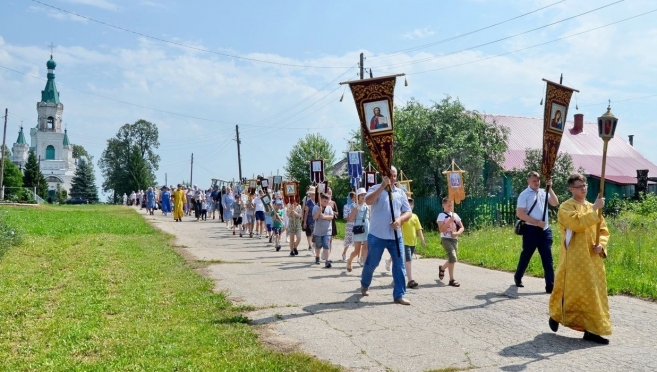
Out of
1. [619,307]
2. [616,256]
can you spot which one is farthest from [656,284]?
[616,256]

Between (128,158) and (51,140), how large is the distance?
2066cm

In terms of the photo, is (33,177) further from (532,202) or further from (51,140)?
(532,202)

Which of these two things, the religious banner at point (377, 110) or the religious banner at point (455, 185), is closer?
the religious banner at point (377, 110)

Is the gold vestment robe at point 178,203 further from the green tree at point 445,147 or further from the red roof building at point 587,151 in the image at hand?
the red roof building at point 587,151

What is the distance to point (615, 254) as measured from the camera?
13703mm

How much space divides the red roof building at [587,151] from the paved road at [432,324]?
1062 inches

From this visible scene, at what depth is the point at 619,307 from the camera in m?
9.16

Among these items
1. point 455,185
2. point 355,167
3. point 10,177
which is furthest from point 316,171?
point 10,177

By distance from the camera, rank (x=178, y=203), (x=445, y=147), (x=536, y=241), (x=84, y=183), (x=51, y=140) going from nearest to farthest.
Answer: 1. (x=536, y=241)
2. (x=445, y=147)
3. (x=178, y=203)
4. (x=84, y=183)
5. (x=51, y=140)

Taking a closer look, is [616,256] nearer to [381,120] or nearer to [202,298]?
[381,120]

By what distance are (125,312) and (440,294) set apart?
4628 mm

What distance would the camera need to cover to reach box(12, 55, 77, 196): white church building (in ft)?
338

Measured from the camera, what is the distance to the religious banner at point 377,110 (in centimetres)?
970

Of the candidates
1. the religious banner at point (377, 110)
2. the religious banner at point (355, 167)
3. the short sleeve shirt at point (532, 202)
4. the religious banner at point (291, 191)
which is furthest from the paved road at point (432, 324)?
the religious banner at point (355, 167)
